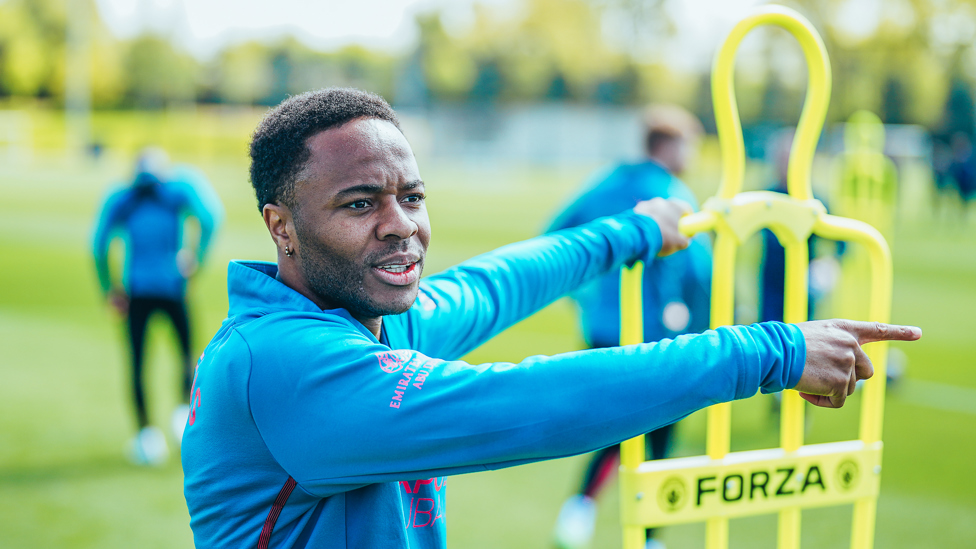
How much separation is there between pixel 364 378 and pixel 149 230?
5151 millimetres

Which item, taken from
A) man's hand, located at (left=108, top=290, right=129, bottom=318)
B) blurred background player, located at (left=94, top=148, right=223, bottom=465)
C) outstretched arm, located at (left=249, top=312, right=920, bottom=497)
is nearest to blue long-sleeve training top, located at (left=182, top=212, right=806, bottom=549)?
outstretched arm, located at (left=249, top=312, right=920, bottom=497)

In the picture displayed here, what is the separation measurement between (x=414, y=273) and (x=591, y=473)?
3.05 metres

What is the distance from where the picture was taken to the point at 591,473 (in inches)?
176

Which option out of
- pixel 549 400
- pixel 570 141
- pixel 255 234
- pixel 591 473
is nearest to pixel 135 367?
pixel 591 473

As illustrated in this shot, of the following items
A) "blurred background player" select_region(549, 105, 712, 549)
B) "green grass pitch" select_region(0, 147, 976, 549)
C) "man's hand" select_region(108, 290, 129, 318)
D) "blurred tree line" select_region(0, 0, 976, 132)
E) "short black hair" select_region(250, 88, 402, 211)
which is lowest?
"green grass pitch" select_region(0, 147, 976, 549)

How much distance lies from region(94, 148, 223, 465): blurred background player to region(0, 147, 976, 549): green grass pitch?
2.36 feet

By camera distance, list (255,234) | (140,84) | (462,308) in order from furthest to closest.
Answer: (140,84) < (255,234) < (462,308)

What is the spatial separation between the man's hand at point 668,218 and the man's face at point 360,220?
0.78 meters

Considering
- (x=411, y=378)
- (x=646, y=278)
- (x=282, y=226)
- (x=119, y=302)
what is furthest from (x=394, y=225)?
(x=119, y=302)

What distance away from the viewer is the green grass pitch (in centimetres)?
461

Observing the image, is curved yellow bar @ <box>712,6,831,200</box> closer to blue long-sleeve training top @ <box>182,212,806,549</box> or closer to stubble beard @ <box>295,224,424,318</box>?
blue long-sleeve training top @ <box>182,212,806,549</box>

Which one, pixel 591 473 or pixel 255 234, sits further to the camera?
pixel 255 234

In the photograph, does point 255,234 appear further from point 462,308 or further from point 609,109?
point 609,109

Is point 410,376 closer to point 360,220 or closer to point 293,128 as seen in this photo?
point 360,220
